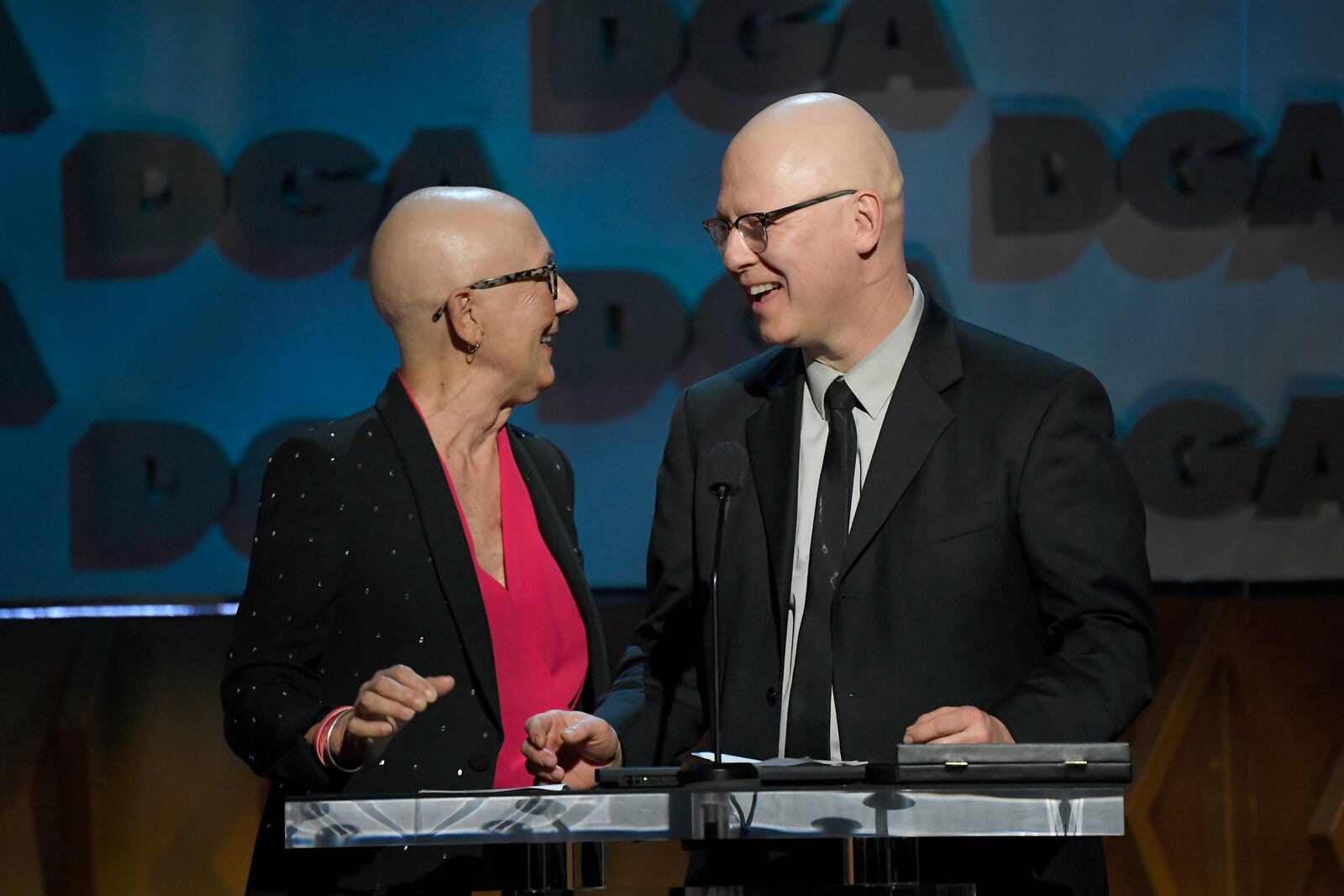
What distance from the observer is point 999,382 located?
2.21 metres

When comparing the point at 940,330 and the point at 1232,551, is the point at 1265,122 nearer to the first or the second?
the point at 1232,551

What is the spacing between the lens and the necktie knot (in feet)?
7.43

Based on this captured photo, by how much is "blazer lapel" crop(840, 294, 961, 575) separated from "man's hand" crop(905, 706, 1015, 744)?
0.42m

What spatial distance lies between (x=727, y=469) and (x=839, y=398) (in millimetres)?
528

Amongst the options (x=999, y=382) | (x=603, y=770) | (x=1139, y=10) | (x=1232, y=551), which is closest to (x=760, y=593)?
(x=999, y=382)

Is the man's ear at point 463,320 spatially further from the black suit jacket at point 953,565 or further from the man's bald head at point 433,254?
the black suit jacket at point 953,565

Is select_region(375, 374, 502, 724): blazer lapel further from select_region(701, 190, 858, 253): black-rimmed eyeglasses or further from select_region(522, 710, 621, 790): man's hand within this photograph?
select_region(701, 190, 858, 253): black-rimmed eyeglasses

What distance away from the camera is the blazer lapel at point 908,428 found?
83.9 inches

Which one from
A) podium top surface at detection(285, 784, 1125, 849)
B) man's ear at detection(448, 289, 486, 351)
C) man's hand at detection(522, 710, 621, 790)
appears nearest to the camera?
podium top surface at detection(285, 784, 1125, 849)

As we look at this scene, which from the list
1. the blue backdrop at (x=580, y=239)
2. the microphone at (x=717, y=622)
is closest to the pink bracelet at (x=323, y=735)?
the microphone at (x=717, y=622)

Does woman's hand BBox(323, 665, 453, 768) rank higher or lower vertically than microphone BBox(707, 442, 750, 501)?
lower

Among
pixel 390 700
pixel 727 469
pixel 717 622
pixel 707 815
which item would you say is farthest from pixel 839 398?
pixel 707 815

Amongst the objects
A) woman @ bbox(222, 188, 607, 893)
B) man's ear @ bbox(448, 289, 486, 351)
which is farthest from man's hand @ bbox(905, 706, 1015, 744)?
man's ear @ bbox(448, 289, 486, 351)

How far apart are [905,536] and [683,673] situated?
1.40ft
